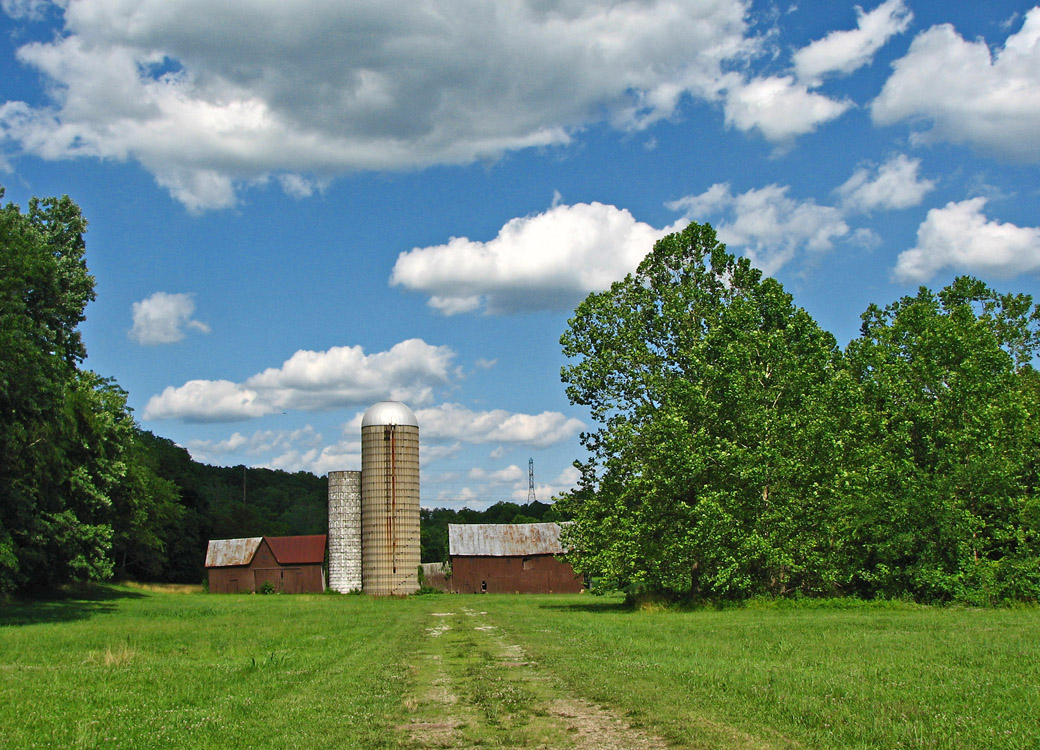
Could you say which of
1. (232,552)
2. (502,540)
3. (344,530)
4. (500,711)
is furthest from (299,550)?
(500,711)

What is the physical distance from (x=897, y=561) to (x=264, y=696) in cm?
2807

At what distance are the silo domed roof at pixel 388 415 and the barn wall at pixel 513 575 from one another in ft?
47.3

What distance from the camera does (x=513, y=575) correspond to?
72188 mm

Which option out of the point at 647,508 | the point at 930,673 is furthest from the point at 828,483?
the point at 930,673

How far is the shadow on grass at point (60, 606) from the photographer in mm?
33500

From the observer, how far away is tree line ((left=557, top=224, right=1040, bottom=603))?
32000 millimetres

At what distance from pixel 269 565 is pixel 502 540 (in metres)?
21.5

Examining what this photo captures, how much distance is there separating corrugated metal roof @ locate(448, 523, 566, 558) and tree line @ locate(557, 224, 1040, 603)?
122 feet

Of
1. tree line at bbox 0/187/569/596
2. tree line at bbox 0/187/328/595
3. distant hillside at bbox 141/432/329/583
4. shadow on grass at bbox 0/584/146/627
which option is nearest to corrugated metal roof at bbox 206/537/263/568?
distant hillside at bbox 141/432/329/583

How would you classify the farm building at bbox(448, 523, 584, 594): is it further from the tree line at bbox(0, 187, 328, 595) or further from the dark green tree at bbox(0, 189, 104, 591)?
the dark green tree at bbox(0, 189, 104, 591)

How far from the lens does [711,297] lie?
124 ft

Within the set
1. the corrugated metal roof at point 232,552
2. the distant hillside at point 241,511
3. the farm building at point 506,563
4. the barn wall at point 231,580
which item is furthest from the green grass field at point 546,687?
the corrugated metal roof at point 232,552

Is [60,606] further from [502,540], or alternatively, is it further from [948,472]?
[948,472]

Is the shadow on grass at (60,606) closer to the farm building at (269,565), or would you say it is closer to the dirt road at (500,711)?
the farm building at (269,565)
